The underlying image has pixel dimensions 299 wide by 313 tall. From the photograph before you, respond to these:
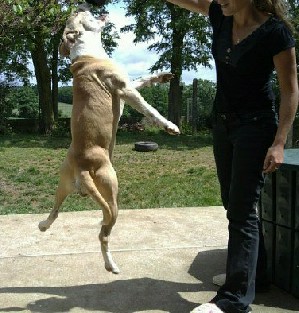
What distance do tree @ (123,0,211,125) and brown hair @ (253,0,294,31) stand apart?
50.1 feet

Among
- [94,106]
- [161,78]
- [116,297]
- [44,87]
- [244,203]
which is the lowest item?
[116,297]

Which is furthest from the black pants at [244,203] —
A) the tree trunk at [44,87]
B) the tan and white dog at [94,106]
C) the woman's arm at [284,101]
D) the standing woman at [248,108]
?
the tree trunk at [44,87]

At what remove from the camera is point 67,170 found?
10.1ft

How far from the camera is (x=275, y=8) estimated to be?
2803 mm

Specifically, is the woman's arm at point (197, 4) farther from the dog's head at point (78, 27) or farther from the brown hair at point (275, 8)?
the dog's head at point (78, 27)

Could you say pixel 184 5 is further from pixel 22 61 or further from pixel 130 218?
pixel 22 61

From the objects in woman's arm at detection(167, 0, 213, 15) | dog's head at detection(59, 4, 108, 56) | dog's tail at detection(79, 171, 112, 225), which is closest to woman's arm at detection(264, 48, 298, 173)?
woman's arm at detection(167, 0, 213, 15)

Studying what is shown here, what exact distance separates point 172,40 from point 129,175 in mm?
10322

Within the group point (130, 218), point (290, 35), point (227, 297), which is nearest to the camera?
point (290, 35)

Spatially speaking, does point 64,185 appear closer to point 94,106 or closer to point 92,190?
point 92,190

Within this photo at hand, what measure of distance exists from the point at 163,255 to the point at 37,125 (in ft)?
51.3

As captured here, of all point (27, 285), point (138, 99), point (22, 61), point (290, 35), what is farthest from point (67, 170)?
point (22, 61)

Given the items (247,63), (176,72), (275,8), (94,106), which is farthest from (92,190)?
(176,72)

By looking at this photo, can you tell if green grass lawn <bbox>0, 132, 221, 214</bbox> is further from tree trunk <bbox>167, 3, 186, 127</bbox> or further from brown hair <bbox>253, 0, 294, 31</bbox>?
brown hair <bbox>253, 0, 294, 31</bbox>
